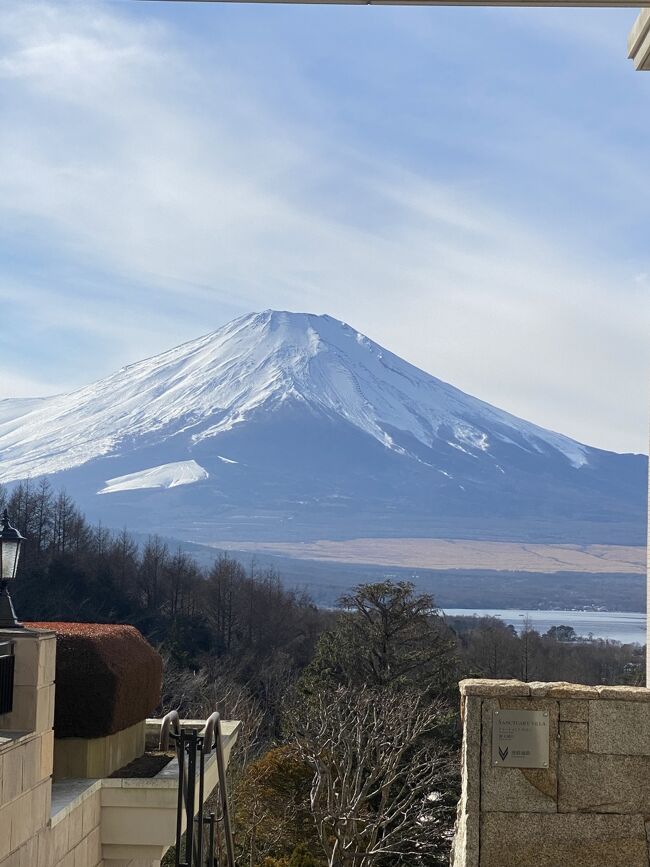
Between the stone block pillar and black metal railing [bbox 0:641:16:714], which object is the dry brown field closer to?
the stone block pillar

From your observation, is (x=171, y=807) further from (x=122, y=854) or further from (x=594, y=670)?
(x=594, y=670)

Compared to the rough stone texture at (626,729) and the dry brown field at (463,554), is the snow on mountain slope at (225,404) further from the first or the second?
the rough stone texture at (626,729)

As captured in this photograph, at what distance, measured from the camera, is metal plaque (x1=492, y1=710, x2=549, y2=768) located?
257 inches

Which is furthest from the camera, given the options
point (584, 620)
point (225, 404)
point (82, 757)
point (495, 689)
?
point (225, 404)

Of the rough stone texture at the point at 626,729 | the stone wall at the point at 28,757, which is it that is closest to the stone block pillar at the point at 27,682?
the stone wall at the point at 28,757

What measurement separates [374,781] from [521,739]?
10.3m

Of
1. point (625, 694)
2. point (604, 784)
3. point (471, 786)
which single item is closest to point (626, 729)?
point (625, 694)

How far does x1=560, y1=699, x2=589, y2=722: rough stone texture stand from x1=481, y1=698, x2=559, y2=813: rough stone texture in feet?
0.15

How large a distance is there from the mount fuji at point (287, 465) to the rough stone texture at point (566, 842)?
15812cm

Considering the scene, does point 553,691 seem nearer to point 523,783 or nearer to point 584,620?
point 523,783

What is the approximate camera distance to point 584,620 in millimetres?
136375

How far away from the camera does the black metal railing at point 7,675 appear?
21.8ft

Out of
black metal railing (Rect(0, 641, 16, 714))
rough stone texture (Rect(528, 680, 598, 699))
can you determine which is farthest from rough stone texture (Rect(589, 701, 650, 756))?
black metal railing (Rect(0, 641, 16, 714))

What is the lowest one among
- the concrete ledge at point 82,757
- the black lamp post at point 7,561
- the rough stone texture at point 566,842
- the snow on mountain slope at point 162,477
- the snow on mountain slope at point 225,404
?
the concrete ledge at point 82,757
